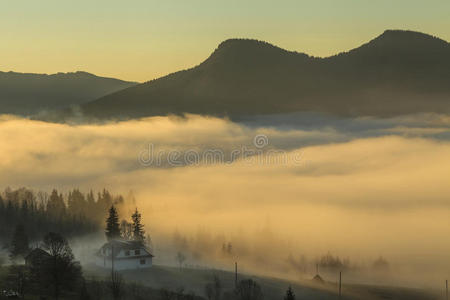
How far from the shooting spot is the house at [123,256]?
7185 inches

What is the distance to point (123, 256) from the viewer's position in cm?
18338

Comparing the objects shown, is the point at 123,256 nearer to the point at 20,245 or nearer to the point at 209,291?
the point at 20,245

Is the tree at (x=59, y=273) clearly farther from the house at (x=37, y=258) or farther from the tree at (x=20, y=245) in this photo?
the tree at (x=20, y=245)

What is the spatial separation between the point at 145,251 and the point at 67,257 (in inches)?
2136

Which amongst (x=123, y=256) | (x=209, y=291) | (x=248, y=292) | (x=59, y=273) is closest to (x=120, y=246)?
(x=123, y=256)

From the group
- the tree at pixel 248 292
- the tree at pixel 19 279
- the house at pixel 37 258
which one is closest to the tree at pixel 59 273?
the house at pixel 37 258

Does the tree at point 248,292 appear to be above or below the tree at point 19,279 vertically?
below

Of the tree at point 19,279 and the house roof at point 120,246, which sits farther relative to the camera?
the house roof at point 120,246

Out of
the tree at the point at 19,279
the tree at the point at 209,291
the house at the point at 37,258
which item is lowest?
the tree at the point at 209,291

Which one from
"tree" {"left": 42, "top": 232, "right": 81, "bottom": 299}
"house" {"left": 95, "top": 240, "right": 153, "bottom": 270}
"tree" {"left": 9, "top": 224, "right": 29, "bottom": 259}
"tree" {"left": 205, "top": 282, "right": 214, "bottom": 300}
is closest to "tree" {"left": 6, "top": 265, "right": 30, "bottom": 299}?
"tree" {"left": 42, "top": 232, "right": 81, "bottom": 299}

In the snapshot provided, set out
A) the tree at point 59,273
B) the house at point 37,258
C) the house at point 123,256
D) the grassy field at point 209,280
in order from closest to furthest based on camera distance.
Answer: the tree at point 59,273
the house at point 37,258
the grassy field at point 209,280
the house at point 123,256

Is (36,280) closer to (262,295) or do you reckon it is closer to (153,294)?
(153,294)

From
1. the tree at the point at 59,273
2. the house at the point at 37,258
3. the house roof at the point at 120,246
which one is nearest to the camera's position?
the tree at the point at 59,273

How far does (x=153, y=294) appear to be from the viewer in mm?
149375
